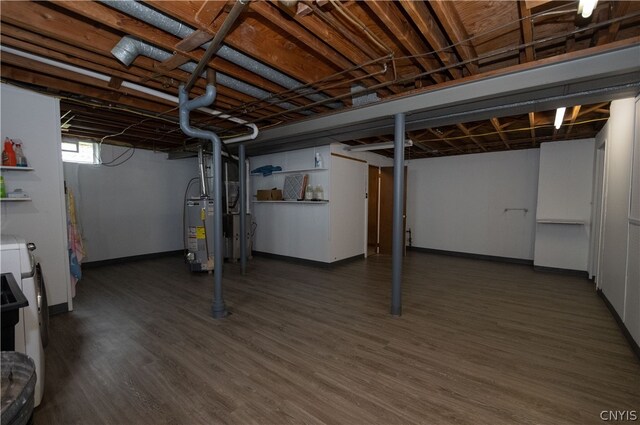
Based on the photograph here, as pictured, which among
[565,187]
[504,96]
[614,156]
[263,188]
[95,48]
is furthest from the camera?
[263,188]

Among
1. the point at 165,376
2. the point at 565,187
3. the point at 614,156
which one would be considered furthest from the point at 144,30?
the point at 565,187

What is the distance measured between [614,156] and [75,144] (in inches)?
345

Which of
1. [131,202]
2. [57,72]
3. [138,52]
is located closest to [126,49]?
[138,52]

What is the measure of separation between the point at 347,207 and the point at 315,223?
0.82 m

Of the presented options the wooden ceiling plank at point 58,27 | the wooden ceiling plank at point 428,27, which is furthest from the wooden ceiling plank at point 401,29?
the wooden ceiling plank at point 58,27

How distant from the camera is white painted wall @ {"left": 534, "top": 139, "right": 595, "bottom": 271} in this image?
195 inches

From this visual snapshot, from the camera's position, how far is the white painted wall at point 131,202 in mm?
5434

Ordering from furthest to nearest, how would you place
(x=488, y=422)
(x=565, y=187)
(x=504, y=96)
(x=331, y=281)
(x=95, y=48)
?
(x=565, y=187), (x=331, y=281), (x=504, y=96), (x=95, y=48), (x=488, y=422)

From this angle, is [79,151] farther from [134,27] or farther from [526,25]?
[526,25]

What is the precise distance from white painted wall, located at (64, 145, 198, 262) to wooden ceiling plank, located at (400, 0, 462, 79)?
6.29 metres

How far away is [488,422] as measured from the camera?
169cm

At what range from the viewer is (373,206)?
7.02m

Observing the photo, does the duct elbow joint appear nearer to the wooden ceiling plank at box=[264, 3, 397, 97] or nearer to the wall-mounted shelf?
the wooden ceiling plank at box=[264, 3, 397, 97]

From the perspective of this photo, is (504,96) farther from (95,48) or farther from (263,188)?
(263,188)
